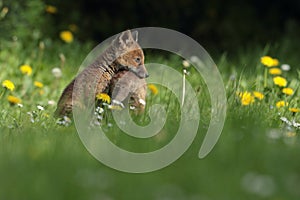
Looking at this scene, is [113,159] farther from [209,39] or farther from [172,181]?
[209,39]

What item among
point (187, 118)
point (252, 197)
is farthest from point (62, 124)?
point (252, 197)

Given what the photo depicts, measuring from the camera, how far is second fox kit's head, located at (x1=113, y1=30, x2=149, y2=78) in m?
5.25

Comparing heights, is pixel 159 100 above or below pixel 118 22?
below

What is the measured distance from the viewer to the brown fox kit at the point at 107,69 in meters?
5.16

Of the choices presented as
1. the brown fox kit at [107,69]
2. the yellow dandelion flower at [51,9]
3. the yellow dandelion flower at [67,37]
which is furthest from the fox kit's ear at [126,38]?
the yellow dandelion flower at [51,9]

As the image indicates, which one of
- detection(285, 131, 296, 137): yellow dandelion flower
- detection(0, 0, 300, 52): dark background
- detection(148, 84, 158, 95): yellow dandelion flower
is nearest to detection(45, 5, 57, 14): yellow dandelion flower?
detection(0, 0, 300, 52): dark background

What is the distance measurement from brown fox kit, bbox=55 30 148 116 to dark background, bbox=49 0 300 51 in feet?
12.8

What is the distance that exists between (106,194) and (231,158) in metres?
0.82

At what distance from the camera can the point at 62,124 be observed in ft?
15.8

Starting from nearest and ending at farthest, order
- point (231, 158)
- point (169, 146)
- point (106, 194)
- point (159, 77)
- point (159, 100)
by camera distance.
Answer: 1. point (106, 194)
2. point (231, 158)
3. point (169, 146)
4. point (159, 100)
5. point (159, 77)

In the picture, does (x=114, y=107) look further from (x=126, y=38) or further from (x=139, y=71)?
(x=126, y=38)

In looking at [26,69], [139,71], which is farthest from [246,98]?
[26,69]

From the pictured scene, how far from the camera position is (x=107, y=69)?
525 cm

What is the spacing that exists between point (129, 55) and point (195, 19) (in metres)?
4.22
